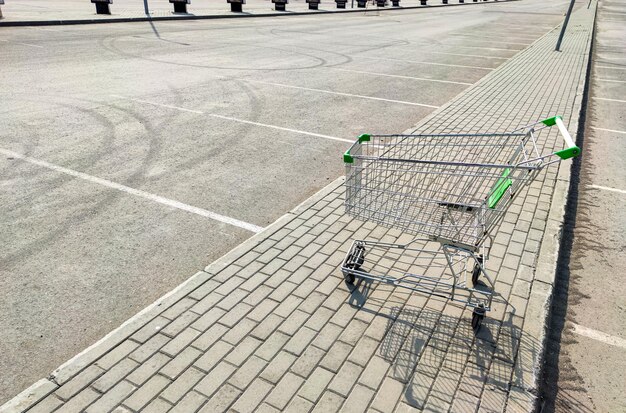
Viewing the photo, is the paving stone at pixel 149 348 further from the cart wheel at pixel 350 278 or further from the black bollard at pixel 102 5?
the black bollard at pixel 102 5

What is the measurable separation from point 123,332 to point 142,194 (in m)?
2.56

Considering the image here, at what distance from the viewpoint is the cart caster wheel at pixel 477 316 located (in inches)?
139

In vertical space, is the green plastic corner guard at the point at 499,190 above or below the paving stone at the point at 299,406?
above

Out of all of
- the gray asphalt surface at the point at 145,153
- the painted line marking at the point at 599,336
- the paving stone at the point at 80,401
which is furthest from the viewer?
the gray asphalt surface at the point at 145,153

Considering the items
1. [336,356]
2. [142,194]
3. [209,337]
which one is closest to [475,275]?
[336,356]

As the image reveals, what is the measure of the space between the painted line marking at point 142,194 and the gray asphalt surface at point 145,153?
27mm

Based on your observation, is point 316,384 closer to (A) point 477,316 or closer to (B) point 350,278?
(B) point 350,278

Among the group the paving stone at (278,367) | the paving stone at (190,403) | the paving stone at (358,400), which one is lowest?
the paving stone at (358,400)

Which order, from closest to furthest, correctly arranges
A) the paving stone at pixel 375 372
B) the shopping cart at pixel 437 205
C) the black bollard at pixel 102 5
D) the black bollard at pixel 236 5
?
the paving stone at pixel 375 372, the shopping cart at pixel 437 205, the black bollard at pixel 102 5, the black bollard at pixel 236 5

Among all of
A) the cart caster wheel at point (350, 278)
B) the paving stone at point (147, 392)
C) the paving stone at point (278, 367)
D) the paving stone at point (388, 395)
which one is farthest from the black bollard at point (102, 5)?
the paving stone at point (388, 395)

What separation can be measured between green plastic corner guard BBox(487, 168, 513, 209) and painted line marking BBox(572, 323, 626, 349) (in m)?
1.42

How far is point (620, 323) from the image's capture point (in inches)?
154

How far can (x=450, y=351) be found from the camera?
10.9 ft

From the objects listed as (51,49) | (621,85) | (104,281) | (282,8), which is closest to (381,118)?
(104,281)
